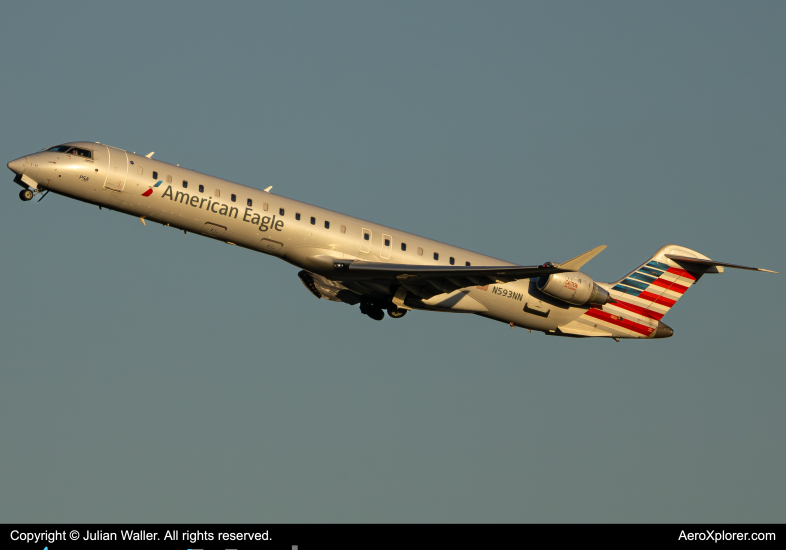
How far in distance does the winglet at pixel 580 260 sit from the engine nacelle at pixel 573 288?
4119 millimetres

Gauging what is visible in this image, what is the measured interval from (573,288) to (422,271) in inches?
227

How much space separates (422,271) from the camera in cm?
2903

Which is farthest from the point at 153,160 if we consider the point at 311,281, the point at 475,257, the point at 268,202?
the point at 475,257

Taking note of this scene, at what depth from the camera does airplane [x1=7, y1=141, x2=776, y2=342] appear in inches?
1083

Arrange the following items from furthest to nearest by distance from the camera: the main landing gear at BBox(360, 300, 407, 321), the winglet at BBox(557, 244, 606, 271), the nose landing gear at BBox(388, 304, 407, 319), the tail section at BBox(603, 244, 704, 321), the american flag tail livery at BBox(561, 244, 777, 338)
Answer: the tail section at BBox(603, 244, 704, 321), the american flag tail livery at BBox(561, 244, 777, 338), the main landing gear at BBox(360, 300, 407, 321), the nose landing gear at BBox(388, 304, 407, 319), the winglet at BBox(557, 244, 606, 271)

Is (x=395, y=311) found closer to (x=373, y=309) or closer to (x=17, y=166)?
(x=373, y=309)

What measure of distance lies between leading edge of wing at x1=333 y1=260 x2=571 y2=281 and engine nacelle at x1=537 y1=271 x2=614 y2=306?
9.97ft

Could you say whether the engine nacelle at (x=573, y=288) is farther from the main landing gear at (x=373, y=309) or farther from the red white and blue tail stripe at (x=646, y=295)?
the main landing gear at (x=373, y=309)

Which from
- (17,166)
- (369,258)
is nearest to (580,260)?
(369,258)

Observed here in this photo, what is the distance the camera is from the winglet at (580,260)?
87.3 ft

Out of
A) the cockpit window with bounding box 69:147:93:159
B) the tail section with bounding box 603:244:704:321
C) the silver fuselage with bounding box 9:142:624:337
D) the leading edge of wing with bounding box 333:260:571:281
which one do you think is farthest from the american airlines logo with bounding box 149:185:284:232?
the tail section with bounding box 603:244:704:321

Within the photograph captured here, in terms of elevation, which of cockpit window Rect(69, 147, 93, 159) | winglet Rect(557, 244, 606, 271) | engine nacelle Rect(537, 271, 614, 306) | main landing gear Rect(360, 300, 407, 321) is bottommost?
winglet Rect(557, 244, 606, 271)

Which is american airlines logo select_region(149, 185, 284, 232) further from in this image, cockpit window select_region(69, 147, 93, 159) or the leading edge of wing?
the leading edge of wing

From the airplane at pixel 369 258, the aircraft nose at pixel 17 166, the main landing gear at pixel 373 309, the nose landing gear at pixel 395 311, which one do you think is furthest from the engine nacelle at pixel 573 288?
the aircraft nose at pixel 17 166
